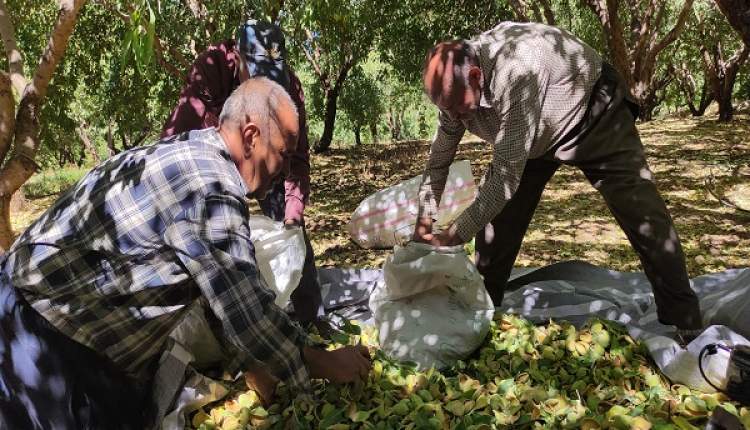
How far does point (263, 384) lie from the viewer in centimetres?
214

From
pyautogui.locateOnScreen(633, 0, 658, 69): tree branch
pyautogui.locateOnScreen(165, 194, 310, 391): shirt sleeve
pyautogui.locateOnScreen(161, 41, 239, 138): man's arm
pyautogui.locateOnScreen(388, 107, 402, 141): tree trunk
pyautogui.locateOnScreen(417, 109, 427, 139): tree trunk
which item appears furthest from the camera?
pyautogui.locateOnScreen(388, 107, 402, 141): tree trunk

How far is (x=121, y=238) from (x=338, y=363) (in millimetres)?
738

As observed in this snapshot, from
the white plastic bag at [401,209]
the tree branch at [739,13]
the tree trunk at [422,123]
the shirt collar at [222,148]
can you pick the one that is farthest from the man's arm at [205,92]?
the tree trunk at [422,123]

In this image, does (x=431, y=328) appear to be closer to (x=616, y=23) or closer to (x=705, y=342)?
(x=705, y=342)

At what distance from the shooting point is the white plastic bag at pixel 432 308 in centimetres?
244

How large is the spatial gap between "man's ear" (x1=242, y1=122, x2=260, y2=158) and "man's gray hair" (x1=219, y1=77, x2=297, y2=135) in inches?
0.5

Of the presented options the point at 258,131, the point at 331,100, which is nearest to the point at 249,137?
the point at 258,131

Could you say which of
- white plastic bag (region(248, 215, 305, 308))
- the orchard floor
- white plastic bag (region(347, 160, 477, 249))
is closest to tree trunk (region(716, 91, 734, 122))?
the orchard floor

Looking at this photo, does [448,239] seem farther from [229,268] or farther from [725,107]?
[725,107]

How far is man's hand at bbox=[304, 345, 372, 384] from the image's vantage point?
166 centimetres

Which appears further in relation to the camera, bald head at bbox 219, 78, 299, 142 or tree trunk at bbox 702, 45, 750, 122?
tree trunk at bbox 702, 45, 750, 122

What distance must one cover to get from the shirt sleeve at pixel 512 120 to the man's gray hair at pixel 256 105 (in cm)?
101

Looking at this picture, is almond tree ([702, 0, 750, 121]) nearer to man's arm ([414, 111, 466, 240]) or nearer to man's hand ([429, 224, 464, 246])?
man's arm ([414, 111, 466, 240])

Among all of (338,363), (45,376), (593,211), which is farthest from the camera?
(593,211)
